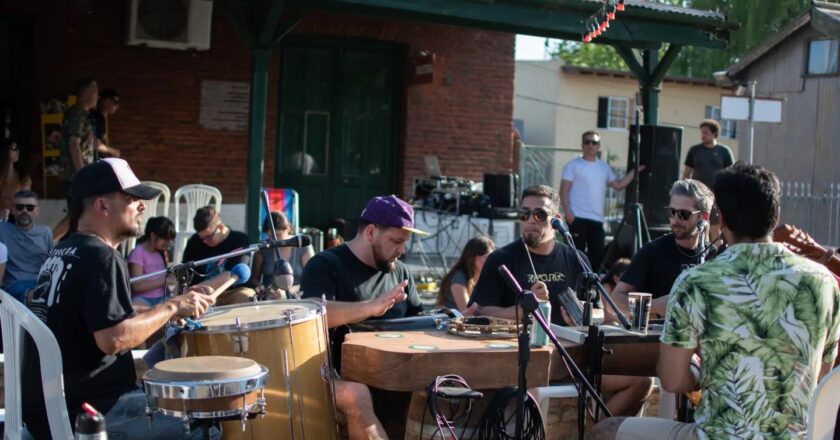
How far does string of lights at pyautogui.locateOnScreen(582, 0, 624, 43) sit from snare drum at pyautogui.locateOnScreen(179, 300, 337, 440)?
17.2 feet

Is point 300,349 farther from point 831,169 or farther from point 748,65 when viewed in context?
point 748,65

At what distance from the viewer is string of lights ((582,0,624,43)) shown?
8791 millimetres

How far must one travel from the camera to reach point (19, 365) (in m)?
3.87

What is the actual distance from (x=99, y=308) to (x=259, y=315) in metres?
0.76

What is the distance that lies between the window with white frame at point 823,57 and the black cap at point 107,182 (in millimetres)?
21349

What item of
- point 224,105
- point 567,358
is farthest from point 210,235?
point 224,105

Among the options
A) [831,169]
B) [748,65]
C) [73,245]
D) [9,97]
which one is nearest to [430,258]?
[9,97]

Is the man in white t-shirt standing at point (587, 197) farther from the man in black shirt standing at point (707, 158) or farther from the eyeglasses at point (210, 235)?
the eyeglasses at point (210, 235)

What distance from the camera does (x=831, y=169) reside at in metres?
22.6

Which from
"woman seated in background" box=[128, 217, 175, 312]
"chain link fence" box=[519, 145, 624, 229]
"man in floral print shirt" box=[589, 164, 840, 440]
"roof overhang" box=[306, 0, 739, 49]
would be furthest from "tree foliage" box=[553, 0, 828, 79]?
"man in floral print shirt" box=[589, 164, 840, 440]

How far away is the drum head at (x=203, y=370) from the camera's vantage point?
142 inches

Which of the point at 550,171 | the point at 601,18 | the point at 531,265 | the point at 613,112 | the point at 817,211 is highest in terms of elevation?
the point at 613,112

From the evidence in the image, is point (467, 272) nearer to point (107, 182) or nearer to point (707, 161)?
point (107, 182)

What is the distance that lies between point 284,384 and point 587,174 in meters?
7.41
